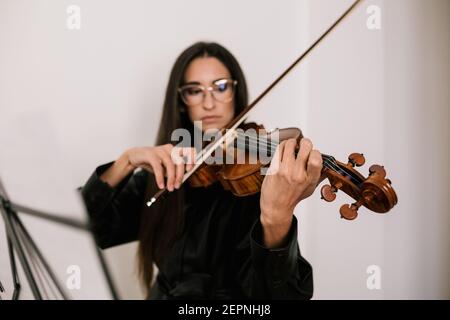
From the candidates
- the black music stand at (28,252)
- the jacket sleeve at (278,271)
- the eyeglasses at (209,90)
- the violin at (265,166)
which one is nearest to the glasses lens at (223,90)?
the eyeglasses at (209,90)

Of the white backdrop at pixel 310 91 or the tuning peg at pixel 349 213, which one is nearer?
the tuning peg at pixel 349 213

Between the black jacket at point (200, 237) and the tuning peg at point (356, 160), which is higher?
the tuning peg at point (356, 160)

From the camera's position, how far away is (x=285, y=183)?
27.3 inches

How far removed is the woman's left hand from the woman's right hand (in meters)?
0.17

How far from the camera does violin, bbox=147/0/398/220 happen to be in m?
0.65

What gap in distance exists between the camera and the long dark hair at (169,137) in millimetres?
985

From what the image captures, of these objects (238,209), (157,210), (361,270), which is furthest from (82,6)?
(361,270)

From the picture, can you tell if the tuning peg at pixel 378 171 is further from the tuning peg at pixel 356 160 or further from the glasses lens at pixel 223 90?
the glasses lens at pixel 223 90

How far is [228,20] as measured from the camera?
1.19m

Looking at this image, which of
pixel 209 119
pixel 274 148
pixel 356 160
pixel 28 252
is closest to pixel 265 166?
pixel 274 148

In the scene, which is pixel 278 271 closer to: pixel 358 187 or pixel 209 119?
pixel 358 187

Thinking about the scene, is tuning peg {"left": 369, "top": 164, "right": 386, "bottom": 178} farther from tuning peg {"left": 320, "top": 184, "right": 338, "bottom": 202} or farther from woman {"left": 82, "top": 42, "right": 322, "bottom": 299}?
woman {"left": 82, "top": 42, "right": 322, "bottom": 299}

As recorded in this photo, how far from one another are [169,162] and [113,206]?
276mm

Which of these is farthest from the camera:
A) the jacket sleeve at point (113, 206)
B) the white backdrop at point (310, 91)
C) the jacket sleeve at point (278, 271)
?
the white backdrop at point (310, 91)
